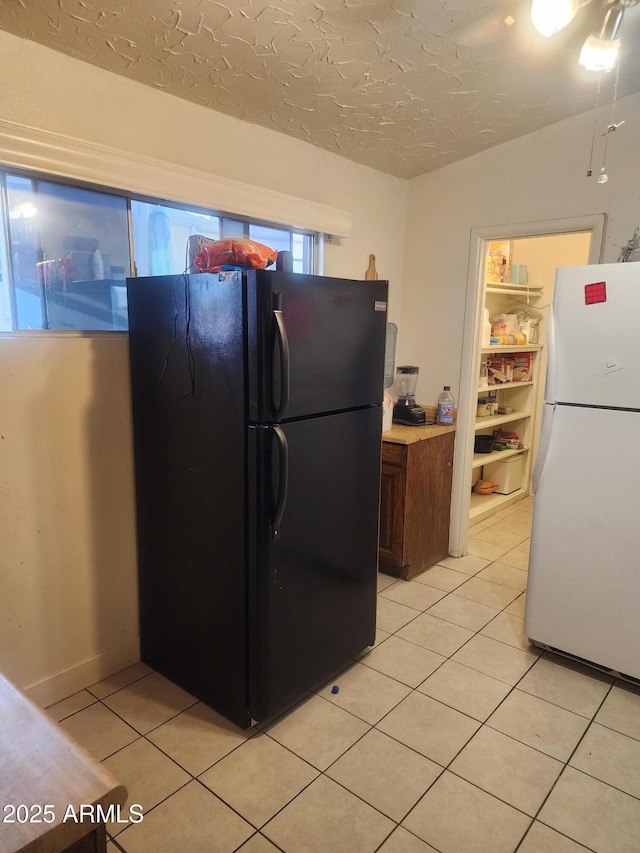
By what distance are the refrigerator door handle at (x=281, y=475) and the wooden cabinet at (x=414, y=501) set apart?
4.25 feet

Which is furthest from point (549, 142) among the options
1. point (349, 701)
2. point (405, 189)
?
point (349, 701)

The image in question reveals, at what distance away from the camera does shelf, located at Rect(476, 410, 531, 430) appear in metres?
3.97

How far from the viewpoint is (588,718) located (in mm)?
2043

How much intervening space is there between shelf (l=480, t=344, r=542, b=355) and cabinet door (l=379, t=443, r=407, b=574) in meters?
1.30

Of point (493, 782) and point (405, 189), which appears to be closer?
point (493, 782)

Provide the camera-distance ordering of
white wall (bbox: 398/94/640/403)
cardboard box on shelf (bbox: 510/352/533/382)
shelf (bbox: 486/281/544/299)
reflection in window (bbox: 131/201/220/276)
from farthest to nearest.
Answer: cardboard box on shelf (bbox: 510/352/533/382)
shelf (bbox: 486/281/544/299)
white wall (bbox: 398/94/640/403)
reflection in window (bbox: 131/201/220/276)

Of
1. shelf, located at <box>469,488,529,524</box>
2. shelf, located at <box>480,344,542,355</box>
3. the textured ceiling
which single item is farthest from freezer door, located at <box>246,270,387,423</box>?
shelf, located at <box>469,488,529,524</box>

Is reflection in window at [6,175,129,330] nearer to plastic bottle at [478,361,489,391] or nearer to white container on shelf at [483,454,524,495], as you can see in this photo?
plastic bottle at [478,361,489,391]

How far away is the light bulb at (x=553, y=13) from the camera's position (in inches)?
55.9

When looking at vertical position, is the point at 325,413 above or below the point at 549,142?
below

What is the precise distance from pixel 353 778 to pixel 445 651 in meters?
0.86

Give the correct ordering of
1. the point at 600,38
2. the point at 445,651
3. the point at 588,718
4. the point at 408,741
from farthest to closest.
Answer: the point at 445,651 → the point at 588,718 → the point at 408,741 → the point at 600,38

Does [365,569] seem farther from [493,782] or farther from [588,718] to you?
[588,718]

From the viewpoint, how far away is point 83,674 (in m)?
2.14
